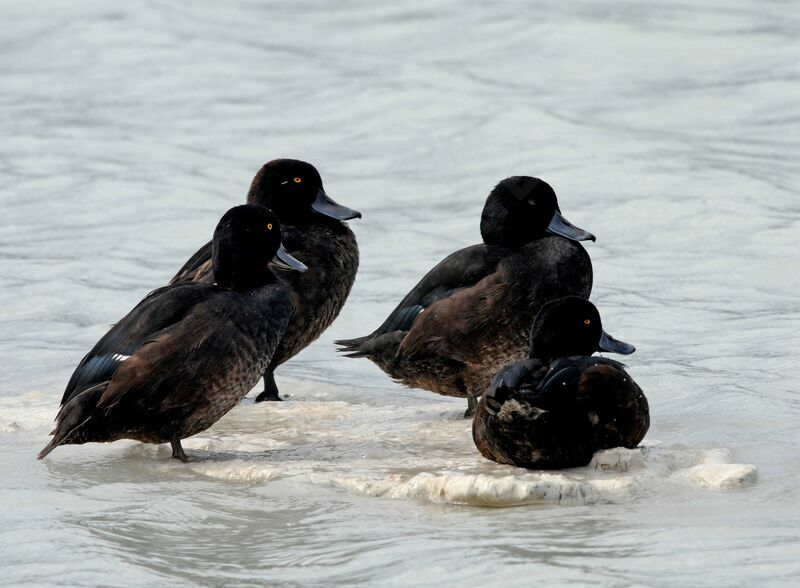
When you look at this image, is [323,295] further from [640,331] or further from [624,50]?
[624,50]

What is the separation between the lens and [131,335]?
20.7 ft

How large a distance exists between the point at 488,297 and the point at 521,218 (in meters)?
0.52

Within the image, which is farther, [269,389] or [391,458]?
[269,389]

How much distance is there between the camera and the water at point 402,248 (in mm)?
4973

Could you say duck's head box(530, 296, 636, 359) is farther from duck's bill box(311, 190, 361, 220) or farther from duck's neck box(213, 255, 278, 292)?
duck's bill box(311, 190, 361, 220)

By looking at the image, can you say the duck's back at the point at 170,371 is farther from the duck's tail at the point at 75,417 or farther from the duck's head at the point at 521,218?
the duck's head at the point at 521,218

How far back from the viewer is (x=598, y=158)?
41.8 feet

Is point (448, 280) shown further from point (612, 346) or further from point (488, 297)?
point (612, 346)

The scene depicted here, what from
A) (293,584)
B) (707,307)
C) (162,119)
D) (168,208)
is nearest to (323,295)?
(707,307)

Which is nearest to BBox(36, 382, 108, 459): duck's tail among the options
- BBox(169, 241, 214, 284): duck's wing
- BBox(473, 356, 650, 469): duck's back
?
BBox(169, 241, 214, 284): duck's wing

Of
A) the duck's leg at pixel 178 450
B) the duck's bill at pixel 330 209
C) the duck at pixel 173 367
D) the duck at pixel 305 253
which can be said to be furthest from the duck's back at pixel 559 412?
the duck's bill at pixel 330 209

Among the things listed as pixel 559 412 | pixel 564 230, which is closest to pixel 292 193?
pixel 564 230

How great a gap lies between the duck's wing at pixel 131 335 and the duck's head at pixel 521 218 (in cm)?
156

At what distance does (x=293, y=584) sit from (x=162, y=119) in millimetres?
10786
